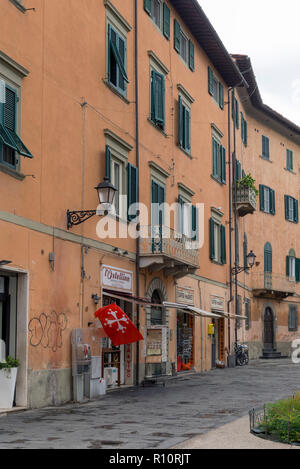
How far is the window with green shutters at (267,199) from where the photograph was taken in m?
37.8

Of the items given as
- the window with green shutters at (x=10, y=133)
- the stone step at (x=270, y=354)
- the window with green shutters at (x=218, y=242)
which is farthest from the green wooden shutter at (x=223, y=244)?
the window with green shutters at (x=10, y=133)

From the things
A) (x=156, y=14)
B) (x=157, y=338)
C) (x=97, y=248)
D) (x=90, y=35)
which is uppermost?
(x=156, y=14)

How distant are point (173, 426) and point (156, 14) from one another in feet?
48.5

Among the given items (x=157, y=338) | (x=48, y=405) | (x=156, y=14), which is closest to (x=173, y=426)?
(x=48, y=405)

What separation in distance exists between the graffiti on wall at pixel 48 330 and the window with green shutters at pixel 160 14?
10.6m

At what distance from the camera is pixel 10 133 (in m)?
12.4

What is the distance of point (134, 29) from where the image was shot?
19.4m

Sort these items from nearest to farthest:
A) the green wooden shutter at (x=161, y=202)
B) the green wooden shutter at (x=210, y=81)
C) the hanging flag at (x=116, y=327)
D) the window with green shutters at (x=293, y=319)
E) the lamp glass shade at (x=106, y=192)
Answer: the lamp glass shade at (x=106, y=192), the hanging flag at (x=116, y=327), the green wooden shutter at (x=161, y=202), the green wooden shutter at (x=210, y=81), the window with green shutters at (x=293, y=319)

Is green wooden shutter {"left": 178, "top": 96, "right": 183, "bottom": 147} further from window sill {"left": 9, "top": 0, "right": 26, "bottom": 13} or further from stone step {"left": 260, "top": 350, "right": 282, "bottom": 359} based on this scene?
stone step {"left": 260, "top": 350, "right": 282, "bottom": 359}

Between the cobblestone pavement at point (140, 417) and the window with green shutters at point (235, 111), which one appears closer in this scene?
the cobblestone pavement at point (140, 417)

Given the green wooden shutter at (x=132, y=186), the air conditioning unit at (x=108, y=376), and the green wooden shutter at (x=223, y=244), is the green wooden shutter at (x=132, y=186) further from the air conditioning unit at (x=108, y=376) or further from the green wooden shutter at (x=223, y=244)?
the green wooden shutter at (x=223, y=244)

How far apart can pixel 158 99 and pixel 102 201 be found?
24.2 ft

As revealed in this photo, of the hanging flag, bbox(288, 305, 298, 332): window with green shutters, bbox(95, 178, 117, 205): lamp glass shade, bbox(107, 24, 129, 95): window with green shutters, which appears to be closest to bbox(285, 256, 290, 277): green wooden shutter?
bbox(288, 305, 298, 332): window with green shutters

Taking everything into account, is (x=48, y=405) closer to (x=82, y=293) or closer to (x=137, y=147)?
(x=82, y=293)
